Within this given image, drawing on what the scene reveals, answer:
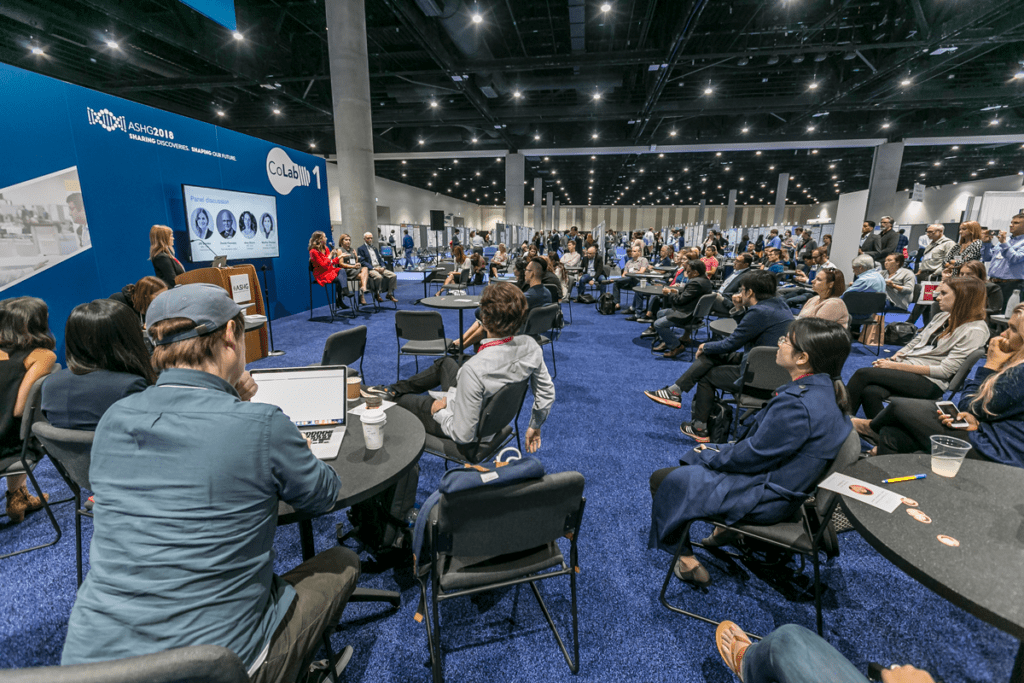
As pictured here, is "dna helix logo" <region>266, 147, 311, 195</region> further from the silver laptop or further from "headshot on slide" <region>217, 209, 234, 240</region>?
the silver laptop

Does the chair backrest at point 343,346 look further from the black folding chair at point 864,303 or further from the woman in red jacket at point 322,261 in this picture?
the black folding chair at point 864,303

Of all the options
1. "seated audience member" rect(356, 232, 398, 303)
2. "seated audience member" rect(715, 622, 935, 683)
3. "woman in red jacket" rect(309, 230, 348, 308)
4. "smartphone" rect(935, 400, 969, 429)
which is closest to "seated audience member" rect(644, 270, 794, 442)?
"smartphone" rect(935, 400, 969, 429)

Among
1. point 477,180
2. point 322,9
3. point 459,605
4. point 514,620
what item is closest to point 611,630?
point 514,620

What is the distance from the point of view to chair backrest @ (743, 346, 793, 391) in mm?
2955

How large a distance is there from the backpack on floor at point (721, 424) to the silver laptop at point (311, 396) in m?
2.84

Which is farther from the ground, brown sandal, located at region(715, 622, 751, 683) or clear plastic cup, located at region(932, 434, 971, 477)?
clear plastic cup, located at region(932, 434, 971, 477)

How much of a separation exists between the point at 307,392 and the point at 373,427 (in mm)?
383

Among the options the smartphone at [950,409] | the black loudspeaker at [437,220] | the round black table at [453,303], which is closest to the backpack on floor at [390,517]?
the round black table at [453,303]

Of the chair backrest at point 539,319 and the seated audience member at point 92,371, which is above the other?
the seated audience member at point 92,371

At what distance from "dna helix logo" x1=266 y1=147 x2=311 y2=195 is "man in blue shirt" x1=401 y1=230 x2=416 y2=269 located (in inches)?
395

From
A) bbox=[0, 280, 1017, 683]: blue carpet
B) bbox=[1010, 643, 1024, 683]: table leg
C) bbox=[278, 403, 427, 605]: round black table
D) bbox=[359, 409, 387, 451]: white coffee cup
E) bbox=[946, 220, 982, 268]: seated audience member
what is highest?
bbox=[946, 220, 982, 268]: seated audience member

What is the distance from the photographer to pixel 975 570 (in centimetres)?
110

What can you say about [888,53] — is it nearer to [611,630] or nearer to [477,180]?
[611,630]

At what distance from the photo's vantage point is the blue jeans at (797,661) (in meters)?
0.85
